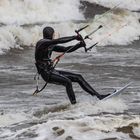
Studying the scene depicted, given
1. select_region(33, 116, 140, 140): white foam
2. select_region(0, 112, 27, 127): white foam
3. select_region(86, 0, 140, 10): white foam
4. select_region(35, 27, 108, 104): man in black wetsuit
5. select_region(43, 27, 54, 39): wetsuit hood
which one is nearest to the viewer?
select_region(33, 116, 140, 140): white foam

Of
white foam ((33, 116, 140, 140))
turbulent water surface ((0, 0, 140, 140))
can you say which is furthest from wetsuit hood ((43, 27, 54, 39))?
white foam ((33, 116, 140, 140))

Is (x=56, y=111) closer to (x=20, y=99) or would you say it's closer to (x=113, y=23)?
(x=20, y=99)

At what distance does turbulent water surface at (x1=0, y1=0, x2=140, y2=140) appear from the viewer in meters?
10.2

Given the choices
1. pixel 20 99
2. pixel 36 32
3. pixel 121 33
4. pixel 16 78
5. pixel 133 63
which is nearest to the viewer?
pixel 20 99

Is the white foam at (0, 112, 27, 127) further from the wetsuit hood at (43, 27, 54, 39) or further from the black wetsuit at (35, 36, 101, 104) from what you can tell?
the wetsuit hood at (43, 27, 54, 39)

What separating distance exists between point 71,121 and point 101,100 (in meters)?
1.98

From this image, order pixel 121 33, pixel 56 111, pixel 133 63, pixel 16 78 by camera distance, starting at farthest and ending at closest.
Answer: pixel 121 33 → pixel 133 63 → pixel 16 78 → pixel 56 111

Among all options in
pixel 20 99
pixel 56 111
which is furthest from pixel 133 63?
pixel 56 111

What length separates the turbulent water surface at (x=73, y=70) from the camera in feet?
33.5

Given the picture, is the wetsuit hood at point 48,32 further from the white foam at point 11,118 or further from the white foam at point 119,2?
the white foam at point 119,2

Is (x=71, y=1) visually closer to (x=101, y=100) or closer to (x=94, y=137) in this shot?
(x=101, y=100)

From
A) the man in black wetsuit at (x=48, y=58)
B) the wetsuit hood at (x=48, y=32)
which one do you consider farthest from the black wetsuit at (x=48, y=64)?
the wetsuit hood at (x=48, y=32)

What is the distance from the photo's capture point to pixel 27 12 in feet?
103

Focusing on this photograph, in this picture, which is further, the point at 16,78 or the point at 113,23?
the point at 113,23
